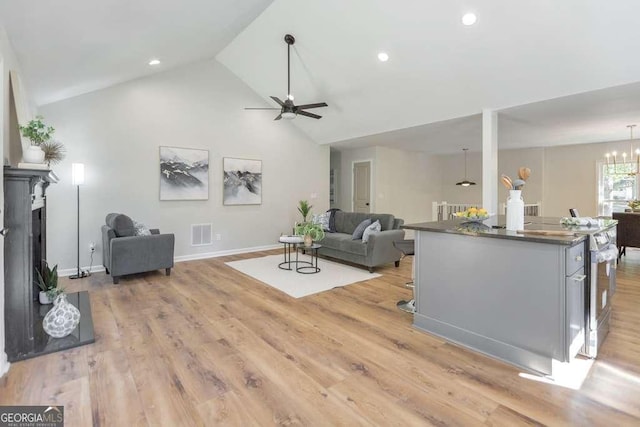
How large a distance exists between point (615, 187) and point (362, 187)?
5.98 meters

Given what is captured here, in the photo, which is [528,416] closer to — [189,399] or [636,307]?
[189,399]

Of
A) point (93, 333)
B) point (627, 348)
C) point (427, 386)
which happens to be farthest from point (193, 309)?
point (627, 348)

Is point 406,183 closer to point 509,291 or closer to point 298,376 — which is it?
point 509,291

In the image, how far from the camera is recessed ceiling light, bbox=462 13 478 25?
11.2 feet

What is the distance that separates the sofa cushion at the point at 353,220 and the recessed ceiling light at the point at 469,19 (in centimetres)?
293

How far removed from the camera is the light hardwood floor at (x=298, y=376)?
5.92 ft

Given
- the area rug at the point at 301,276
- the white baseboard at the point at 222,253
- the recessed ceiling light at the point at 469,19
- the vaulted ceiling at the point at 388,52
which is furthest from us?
the white baseboard at the point at 222,253

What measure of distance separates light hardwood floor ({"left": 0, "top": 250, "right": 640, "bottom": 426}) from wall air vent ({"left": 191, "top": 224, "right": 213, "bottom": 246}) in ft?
9.03

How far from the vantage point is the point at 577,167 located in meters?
8.00

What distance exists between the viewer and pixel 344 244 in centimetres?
541

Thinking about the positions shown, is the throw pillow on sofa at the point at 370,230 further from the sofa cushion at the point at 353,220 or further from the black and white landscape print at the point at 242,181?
the black and white landscape print at the point at 242,181

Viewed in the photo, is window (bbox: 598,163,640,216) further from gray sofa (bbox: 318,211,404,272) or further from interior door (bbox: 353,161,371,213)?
gray sofa (bbox: 318,211,404,272)

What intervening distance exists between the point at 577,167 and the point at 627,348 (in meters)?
7.11

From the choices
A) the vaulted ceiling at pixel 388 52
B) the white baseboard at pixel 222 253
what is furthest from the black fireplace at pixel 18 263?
the white baseboard at pixel 222 253
